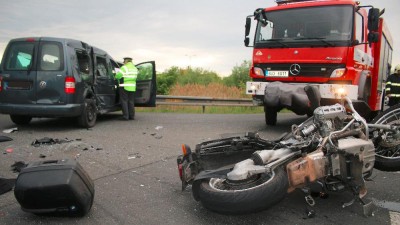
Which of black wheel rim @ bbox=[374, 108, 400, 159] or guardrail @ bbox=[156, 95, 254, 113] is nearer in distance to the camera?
black wheel rim @ bbox=[374, 108, 400, 159]

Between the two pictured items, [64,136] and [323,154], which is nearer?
[323,154]

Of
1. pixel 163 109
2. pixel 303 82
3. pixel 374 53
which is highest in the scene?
pixel 374 53

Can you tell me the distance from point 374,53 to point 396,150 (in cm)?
598

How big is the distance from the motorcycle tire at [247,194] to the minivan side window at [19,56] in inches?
233

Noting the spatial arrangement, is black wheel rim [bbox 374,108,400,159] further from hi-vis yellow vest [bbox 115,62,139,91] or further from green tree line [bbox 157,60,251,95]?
green tree line [bbox 157,60,251,95]

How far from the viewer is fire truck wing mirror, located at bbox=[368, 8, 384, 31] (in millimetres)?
7156

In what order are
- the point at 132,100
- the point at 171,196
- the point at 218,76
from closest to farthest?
1. the point at 171,196
2. the point at 132,100
3. the point at 218,76

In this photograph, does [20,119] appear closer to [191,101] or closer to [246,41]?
[246,41]

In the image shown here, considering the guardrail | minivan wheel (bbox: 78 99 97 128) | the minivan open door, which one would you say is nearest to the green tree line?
the guardrail

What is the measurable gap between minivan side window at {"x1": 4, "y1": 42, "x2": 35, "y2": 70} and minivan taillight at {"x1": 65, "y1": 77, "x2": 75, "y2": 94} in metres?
0.83

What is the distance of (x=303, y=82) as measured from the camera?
7484 millimetres

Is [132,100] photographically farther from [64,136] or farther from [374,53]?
[374,53]

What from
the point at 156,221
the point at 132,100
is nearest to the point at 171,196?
the point at 156,221

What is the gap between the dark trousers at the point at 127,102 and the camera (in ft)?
32.6
